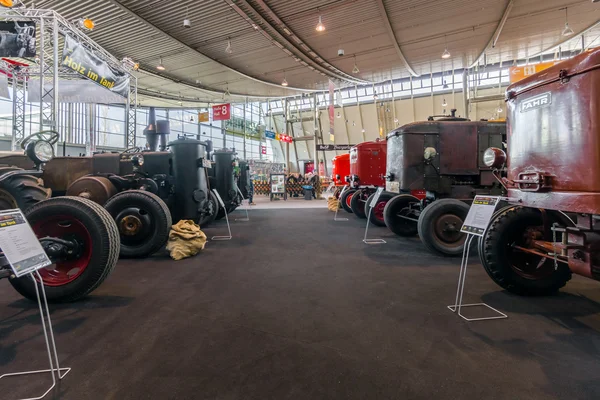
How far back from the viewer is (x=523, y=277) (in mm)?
2600

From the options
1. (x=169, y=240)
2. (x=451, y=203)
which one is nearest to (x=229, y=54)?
(x=169, y=240)

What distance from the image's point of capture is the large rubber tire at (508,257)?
2574 mm

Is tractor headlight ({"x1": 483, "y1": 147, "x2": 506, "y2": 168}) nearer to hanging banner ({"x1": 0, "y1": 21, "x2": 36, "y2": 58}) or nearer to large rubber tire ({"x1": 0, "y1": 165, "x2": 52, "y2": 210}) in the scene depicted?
large rubber tire ({"x1": 0, "y1": 165, "x2": 52, "y2": 210})

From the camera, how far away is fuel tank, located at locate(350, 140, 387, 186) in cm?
848

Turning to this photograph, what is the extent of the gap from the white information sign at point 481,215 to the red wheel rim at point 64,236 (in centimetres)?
306

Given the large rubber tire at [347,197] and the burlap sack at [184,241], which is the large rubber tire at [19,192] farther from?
the large rubber tire at [347,197]

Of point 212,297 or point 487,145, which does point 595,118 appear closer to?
point 212,297

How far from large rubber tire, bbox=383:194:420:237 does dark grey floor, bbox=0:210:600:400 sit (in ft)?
6.93

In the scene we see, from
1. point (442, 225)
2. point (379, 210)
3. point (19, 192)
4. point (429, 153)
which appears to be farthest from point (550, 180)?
point (19, 192)

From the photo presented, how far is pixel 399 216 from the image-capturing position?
17.5ft

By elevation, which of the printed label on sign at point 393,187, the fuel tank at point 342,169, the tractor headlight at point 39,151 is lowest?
the printed label on sign at point 393,187

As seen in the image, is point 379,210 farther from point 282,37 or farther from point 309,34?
point 282,37

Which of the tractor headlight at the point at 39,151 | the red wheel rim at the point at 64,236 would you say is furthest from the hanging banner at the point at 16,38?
the red wheel rim at the point at 64,236

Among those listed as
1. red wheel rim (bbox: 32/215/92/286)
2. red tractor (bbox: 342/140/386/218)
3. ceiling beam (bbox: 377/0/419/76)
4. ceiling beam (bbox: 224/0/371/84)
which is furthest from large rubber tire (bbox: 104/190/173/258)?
ceiling beam (bbox: 377/0/419/76)
